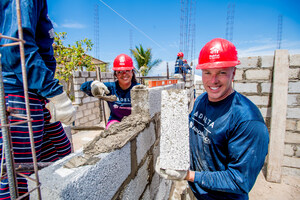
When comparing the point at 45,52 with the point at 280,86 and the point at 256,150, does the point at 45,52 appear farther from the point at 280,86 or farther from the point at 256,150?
the point at 280,86

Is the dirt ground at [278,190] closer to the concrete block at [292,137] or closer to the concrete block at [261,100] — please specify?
the concrete block at [292,137]

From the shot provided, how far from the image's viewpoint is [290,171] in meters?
3.70

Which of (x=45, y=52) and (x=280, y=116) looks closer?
(x=45, y=52)

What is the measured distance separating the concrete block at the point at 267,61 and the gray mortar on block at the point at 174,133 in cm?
326

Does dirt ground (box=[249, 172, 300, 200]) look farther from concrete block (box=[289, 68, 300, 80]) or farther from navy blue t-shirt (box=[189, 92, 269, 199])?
navy blue t-shirt (box=[189, 92, 269, 199])

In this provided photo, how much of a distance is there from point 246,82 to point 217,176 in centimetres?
314

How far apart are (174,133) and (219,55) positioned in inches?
32.6

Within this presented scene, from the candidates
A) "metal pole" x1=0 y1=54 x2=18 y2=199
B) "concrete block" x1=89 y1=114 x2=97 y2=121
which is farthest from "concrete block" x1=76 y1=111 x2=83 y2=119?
"metal pole" x1=0 y1=54 x2=18 y2=199

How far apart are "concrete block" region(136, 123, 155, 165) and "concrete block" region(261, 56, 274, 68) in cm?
301

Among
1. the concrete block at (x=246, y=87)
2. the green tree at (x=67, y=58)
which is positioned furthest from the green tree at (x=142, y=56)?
the concrete block at (x=246, y=87)

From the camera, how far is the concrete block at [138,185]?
1.50 meters

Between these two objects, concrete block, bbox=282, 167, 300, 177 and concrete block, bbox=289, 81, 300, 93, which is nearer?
concrete block, bbox=289, 81, 300, 93

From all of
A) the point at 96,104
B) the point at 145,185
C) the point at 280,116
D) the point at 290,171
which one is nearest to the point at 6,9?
the point at 145,185

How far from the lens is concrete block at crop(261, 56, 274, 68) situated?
346 cm
